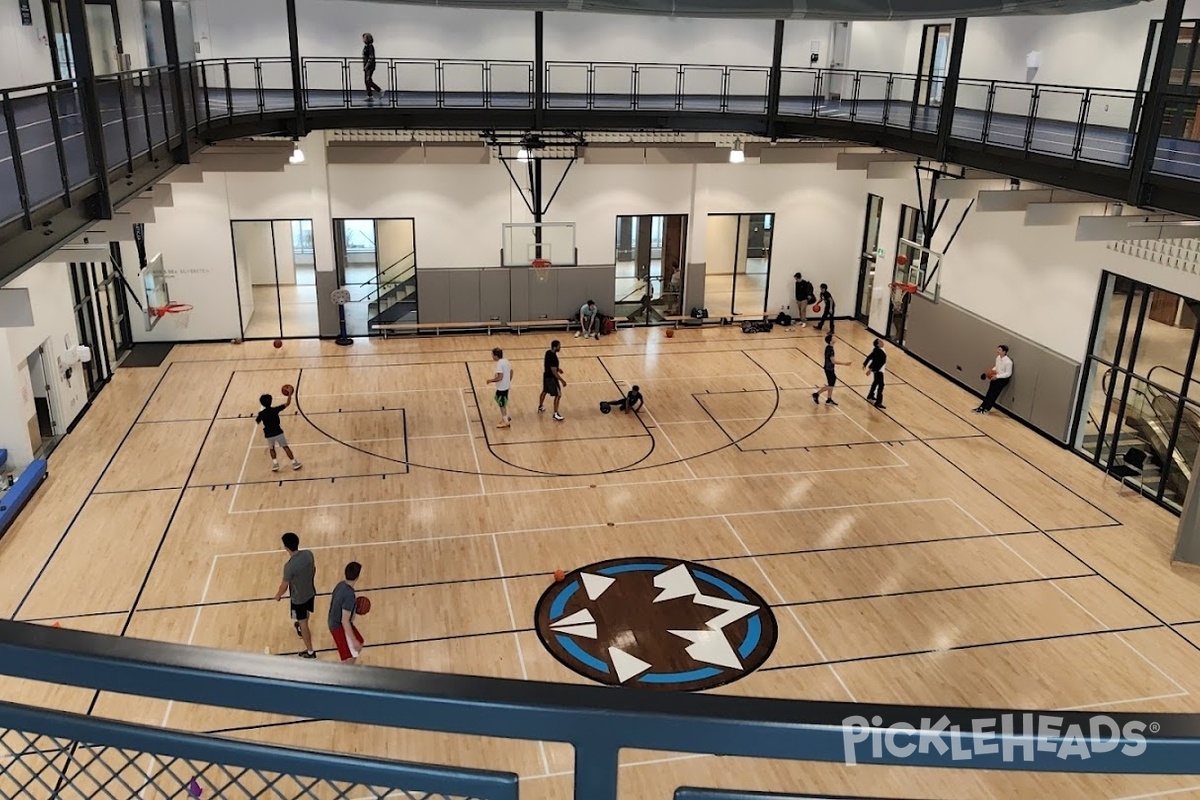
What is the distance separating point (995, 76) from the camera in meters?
22.5

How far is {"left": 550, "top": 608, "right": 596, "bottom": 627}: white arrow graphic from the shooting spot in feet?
39.2

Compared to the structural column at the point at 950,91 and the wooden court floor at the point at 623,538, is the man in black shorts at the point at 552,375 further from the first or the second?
the structural column at the point at 950,91

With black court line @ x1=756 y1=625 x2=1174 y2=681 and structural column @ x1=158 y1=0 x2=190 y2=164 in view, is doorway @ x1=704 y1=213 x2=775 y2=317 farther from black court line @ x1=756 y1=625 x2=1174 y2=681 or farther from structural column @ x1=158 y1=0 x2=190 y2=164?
black court line @ x1=756 y1=625 x2=1174 y2=681

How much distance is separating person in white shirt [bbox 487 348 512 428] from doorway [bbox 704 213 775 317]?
9.89 metres

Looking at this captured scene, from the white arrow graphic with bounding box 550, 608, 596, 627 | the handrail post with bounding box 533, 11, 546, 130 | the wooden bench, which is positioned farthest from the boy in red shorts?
the wooden bench

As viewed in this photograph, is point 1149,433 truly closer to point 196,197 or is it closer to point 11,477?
point 11,477

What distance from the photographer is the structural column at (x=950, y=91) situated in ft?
54.0

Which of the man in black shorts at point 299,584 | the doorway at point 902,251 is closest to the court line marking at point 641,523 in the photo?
the man in black shorts at point 299,584

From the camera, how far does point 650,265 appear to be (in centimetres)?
2614

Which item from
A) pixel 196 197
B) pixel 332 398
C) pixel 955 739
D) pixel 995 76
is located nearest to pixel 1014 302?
pixel 995 76

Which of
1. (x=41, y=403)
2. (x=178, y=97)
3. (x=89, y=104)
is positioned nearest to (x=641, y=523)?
(x=89, y=104)

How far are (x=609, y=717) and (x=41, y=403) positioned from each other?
18795 millimetres

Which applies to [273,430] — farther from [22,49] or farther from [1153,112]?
[1153,112]

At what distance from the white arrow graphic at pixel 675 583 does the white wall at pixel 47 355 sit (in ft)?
33.1
